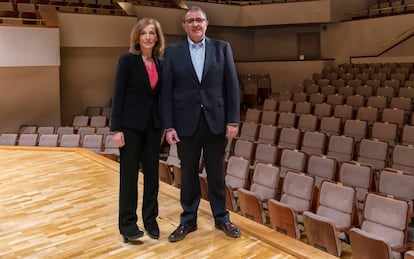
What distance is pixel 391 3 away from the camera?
581cm

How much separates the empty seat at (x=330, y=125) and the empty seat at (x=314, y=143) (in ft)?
0.97

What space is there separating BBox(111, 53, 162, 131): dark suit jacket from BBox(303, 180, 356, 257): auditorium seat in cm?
75

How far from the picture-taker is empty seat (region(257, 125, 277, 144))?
290 centimetres

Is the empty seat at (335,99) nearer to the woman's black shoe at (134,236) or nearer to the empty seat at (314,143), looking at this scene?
the empty seat at (314,143)

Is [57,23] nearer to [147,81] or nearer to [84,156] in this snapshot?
[84,156]

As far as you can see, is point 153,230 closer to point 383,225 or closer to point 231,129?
point 231,129

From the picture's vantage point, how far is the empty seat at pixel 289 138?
8.91 feet

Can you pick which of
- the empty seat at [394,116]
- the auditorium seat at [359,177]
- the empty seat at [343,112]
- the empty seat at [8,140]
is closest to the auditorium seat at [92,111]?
the empty seat at [8,140]

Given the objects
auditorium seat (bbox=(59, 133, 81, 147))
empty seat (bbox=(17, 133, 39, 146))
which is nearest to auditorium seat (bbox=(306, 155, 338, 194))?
auditorium seat (bbox=(59, 133, 81, 147))

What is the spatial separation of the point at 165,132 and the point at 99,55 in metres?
4.21

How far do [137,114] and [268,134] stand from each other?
1.99 metres

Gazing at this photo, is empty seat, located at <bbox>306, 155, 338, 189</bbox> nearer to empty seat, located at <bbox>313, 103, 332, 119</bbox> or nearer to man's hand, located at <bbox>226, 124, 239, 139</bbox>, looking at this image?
man's hand, located at <bbox>226, 124, 239, 139</bbox>

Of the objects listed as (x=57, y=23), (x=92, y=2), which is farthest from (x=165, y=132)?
(x=92, y=2)

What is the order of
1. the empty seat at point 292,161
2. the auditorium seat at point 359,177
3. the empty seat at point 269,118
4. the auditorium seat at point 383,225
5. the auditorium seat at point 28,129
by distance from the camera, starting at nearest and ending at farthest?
the auditorium seat at point 383,225
the auditorium seat at point 359,177
the empty seat at point 292,161
the empty seat at point 269,118
the auditorium seat at point 28,129
